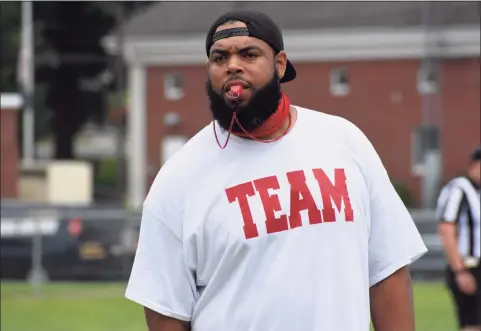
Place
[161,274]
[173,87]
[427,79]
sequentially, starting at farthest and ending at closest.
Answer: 1. [173,87]
2. [427,79]
3. [161,274]

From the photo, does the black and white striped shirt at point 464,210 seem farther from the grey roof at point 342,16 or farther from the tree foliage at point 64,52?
the tree foliage at point 64,52

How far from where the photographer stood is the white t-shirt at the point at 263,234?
3.52m

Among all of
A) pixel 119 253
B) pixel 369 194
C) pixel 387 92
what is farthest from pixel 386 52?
pixel 369 194

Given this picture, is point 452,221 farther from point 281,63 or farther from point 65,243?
point 65,243

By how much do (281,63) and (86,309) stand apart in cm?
1395

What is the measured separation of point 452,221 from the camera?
10.1 metres

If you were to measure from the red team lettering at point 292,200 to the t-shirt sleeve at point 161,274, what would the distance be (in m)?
0.20

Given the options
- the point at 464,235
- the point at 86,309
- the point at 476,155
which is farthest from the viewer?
the point at 86,309

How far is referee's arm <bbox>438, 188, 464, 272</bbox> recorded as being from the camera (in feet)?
33.2

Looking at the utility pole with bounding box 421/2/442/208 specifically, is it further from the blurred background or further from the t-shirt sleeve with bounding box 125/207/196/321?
the t-shirt sleeve with bounding box 125/207/196/321

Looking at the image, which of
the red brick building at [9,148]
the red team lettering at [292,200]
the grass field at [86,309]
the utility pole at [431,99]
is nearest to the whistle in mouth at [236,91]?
the red team lettering at [292,200]

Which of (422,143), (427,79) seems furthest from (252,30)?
(422,143)

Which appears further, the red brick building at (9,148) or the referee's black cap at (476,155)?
the red brick building at (9,148)

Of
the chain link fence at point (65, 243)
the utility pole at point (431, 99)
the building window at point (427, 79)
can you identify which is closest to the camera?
the chain link fence at point (65, 243)
